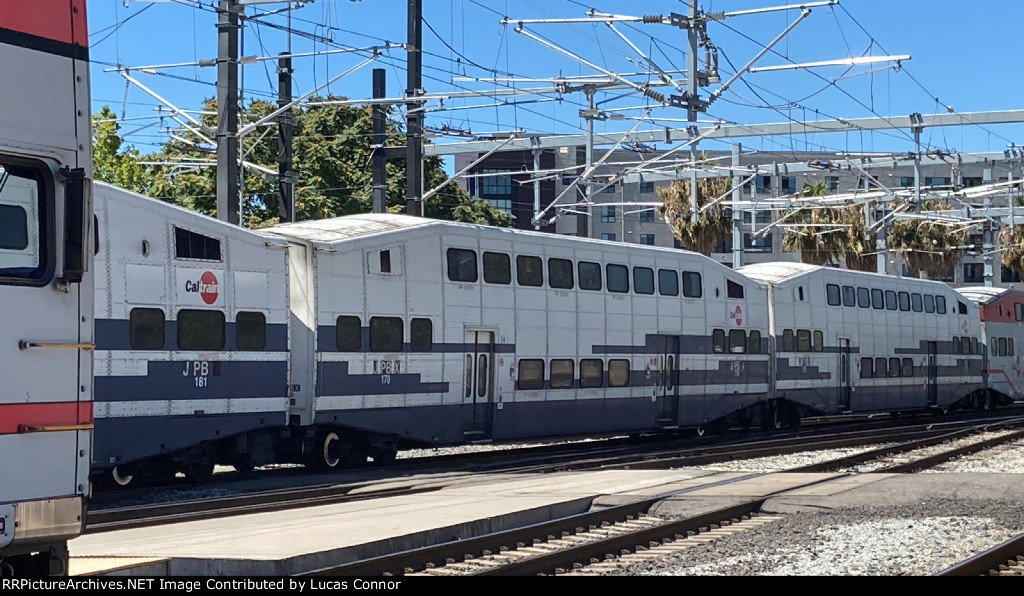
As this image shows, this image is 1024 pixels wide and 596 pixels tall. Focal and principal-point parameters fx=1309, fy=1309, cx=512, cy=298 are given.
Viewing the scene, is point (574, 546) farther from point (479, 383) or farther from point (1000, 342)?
point (1000, 342)

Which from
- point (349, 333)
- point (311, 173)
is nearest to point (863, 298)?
point (349, 333)

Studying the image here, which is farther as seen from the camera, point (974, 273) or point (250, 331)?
point (974, 273)

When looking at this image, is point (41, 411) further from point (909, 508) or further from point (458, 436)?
point (458, 436)

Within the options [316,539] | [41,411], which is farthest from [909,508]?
[41,411]

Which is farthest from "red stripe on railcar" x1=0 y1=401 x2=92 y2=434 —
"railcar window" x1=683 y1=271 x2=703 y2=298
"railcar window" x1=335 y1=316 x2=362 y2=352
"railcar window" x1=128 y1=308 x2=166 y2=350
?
"railcar window" x1=683 y1=271 x2=703 y2=298

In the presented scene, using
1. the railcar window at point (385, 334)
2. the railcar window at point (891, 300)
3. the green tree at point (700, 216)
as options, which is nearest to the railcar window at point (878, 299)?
the railcar window at point (891, 300)

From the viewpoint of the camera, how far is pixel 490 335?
2441 centimetres

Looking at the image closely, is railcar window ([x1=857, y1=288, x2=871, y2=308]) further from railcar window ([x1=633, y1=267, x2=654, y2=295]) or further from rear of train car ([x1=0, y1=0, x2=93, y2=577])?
rear of train car ([x1=0, y1=0, x2=93, y2=577])

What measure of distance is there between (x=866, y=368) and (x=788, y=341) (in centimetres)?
549

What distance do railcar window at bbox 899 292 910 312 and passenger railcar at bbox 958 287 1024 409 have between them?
593cm

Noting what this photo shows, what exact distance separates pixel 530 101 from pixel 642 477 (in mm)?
13460

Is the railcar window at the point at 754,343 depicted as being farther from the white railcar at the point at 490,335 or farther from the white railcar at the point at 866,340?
the white railcar at the point at 490,335

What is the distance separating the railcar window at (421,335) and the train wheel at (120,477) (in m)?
5.41
